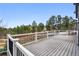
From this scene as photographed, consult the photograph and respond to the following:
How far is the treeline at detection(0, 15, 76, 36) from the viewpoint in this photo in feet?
7.95

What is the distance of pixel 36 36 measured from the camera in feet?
8.42

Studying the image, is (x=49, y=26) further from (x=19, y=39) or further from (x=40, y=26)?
(x=19, y=39)

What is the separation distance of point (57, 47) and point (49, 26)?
0.33m

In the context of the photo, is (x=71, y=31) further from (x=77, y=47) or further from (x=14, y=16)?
(x=14, y=16)

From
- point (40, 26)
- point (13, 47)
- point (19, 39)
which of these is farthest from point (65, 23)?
point (13, 47)

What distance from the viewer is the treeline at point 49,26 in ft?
7.95

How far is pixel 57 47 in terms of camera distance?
255cm

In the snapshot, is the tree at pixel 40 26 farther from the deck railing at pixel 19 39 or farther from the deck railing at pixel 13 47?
the deck railing at pixel 13 47

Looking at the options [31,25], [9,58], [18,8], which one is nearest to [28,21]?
[31,25]

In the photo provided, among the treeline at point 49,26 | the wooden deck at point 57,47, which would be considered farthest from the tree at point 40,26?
the wooden deck at point 57,47

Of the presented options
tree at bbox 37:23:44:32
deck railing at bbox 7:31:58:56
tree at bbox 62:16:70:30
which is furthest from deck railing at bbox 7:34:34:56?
tree at bbox 62:16:70:30

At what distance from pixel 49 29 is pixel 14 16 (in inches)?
20.7

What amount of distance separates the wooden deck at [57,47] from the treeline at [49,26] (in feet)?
0.53

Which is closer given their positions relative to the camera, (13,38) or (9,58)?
(9,58)
